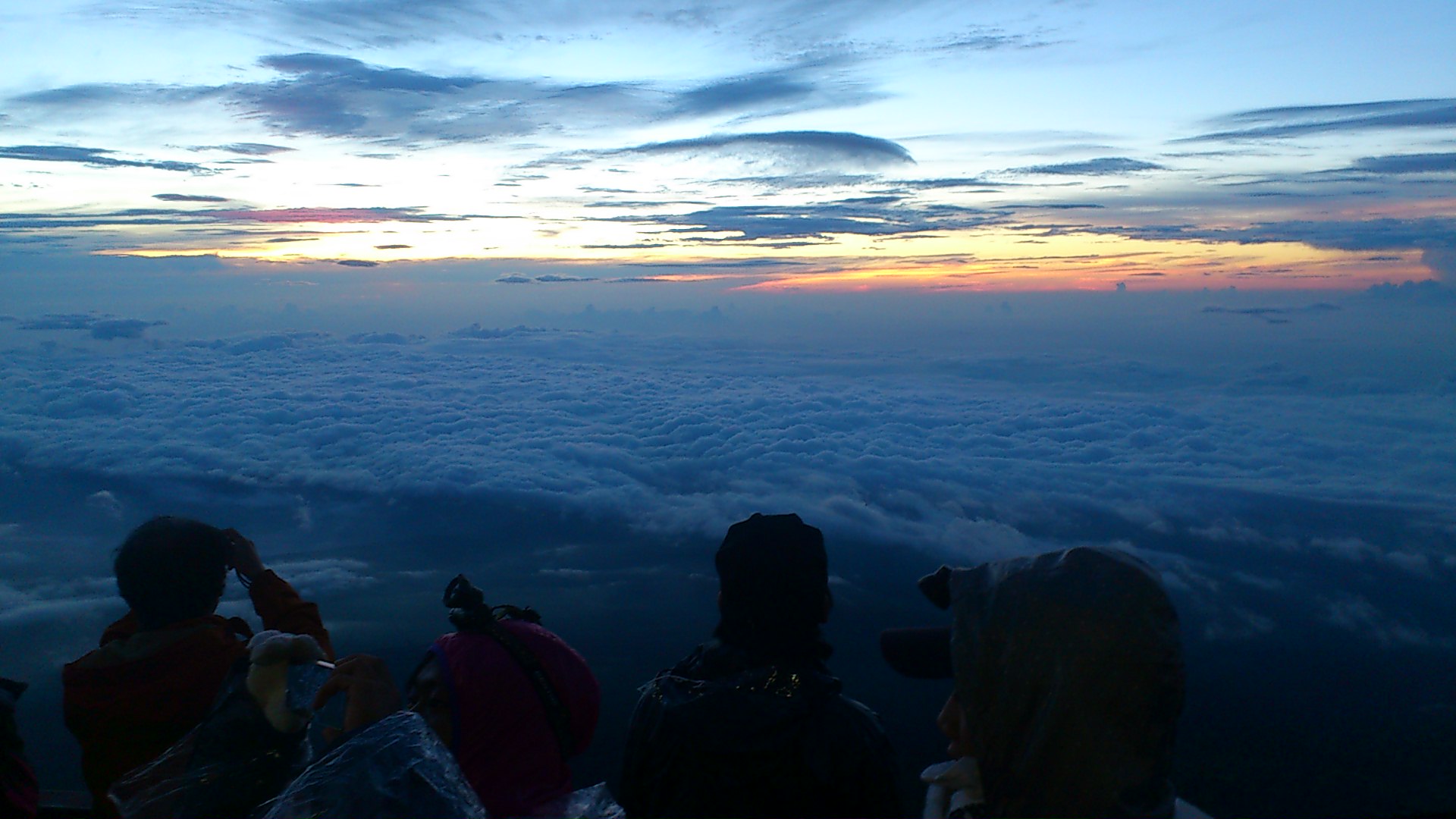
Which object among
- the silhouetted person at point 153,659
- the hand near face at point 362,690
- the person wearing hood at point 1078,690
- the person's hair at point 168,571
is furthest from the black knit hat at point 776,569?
the person's hair at point 168,571

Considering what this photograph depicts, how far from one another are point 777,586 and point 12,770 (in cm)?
248

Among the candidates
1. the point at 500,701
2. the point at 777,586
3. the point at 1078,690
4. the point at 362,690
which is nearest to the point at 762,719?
the point at 777,586

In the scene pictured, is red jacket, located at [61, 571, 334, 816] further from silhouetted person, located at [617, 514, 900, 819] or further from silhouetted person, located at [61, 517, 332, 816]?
silhouetted person, located at [617, 514, 900, 819]

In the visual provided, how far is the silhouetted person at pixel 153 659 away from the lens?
2615 millimetres

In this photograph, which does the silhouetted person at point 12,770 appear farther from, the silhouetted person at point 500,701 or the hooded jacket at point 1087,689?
the hooded jacket at point 1087,689

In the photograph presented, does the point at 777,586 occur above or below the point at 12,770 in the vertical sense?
above

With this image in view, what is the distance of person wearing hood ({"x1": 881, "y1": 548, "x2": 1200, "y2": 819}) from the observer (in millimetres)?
1771

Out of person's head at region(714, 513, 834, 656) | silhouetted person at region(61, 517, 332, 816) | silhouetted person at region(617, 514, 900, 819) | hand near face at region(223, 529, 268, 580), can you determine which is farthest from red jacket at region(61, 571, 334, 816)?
person's head at region(714, 513, 834, 656)

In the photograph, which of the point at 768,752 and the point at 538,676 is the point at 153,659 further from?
the point at 768,752

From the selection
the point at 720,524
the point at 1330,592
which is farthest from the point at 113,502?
the point at 1330,592

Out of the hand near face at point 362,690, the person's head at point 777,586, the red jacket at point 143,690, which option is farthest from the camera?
the red jacket at point 143,690

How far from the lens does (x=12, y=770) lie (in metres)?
2.60

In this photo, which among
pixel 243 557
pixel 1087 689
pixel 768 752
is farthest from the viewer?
pixel 243 557

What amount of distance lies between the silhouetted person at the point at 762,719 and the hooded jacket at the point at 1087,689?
39 cm
